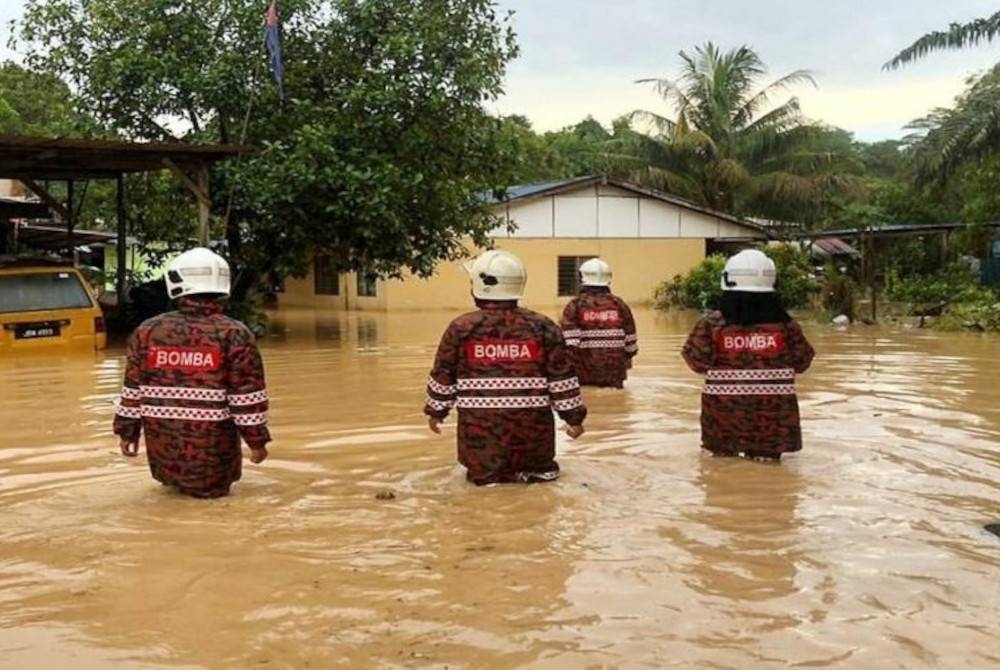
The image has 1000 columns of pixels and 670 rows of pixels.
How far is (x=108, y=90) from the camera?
18547 mm

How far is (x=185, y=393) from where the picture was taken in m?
6.20

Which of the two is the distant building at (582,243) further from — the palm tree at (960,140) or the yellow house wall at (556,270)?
the palm tree at (960,140)

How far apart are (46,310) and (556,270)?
1941 centimetres

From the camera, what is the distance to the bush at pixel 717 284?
89.5 feet

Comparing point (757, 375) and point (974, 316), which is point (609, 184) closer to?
point (974, 316)

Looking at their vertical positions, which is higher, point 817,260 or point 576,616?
point 817,260

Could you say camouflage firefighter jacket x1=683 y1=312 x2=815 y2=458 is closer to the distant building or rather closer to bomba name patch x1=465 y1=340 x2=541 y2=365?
bomba name patch x1=465 y1=340 x2=541 y2=365

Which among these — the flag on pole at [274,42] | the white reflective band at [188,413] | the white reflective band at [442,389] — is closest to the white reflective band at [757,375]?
the white reflective band at [442,389]

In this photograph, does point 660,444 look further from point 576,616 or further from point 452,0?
point 452,0

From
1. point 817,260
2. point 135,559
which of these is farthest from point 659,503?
point 817,260

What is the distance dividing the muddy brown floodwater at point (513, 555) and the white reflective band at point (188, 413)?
52 cm

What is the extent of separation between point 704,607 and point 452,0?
1573 centimetres

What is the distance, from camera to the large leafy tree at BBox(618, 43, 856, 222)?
1411 inches

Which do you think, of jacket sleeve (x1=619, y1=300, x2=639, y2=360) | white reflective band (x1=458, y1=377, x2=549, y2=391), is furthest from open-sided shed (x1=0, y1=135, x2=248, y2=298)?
white reflective band (x1=458, y1=377, x2=549, y2=391)
